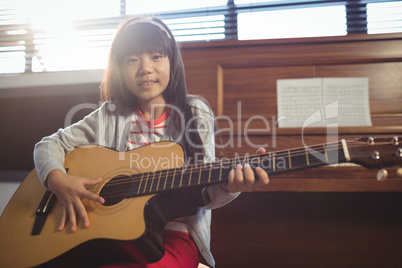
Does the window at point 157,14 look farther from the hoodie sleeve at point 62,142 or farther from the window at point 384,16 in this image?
the hoodie sleeve at point 62,142

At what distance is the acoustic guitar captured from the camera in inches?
24.7

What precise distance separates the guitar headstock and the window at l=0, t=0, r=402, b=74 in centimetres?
98

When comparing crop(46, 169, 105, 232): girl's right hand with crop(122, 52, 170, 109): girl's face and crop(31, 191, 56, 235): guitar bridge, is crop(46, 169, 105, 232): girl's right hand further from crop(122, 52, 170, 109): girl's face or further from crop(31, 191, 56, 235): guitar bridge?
crop(122, 52, 170, 109): girl's face

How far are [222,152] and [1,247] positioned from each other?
0.71 metres

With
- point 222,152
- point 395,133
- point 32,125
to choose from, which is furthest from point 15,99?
point 395,133

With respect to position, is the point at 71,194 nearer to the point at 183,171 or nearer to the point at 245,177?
the point at 183,171

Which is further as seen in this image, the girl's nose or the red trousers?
the girl's nose

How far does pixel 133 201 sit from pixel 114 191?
0.07 meters

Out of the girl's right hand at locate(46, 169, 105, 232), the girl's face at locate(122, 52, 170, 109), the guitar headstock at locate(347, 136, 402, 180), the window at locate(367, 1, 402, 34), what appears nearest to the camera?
the guitar headstock at locate(347, 136, 402, 180)

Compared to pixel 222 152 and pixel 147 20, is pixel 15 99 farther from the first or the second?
pixel 222 152

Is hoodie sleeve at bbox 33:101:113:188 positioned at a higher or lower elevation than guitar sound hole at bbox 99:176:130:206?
higher

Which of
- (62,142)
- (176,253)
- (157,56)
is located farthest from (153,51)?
(176,253)

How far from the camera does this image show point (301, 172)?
0.93 m

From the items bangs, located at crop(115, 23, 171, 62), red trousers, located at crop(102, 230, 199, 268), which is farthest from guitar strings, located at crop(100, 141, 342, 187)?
bangs, located at crop(115, 23, 171, 62)
